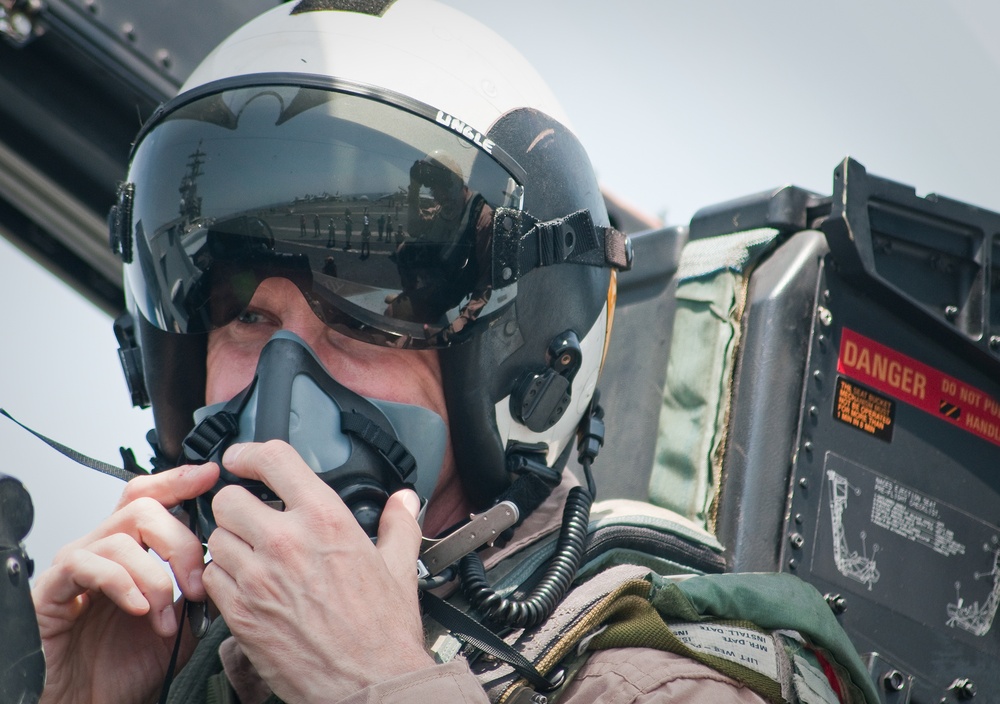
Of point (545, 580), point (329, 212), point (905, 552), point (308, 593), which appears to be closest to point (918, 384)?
point (905, 552)

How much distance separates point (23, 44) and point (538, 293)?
4.74ft

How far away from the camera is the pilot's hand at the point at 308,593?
1.22m

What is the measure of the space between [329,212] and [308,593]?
54 cm

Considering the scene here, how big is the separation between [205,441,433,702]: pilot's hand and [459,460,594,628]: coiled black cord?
9.0 inches

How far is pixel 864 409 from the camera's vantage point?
193cm

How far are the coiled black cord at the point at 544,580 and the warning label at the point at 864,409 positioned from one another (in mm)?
532

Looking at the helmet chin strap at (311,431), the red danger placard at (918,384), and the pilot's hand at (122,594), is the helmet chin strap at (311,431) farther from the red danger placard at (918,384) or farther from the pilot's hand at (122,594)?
the red danger placard at (918,384)

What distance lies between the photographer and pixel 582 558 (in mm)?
1649

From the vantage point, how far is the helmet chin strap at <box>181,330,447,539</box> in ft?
4.65

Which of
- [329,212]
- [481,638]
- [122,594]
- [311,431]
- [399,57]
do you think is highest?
[399,57]

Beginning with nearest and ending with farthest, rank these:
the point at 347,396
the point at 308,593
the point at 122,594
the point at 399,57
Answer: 1. the point at 308,593
2. the point at 122,594
3. the point at 347,396
4. the point at 399,57

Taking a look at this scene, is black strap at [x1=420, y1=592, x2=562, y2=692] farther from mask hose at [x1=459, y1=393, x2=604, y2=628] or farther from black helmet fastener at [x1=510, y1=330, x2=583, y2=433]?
black helmet fastener at [x1=510, y1=330, x2=583, y2=433]

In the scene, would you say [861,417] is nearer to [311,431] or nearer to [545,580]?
[545,580]

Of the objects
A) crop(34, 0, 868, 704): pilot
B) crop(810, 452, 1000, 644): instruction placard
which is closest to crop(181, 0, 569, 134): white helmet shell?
crop(34, 0, 868, 704): pilot
